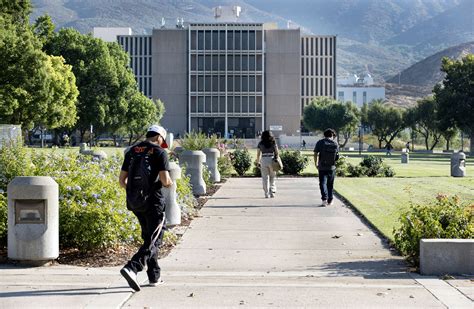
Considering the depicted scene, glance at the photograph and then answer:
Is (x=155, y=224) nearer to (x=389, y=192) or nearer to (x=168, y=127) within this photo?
(x=389, y=192)

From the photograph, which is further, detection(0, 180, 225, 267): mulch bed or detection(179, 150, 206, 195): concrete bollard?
detection(179, 150, 206, 195): concrete bollard

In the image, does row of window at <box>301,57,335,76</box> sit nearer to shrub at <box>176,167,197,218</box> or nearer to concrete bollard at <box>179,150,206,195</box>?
concrete bollard at <box>179,150,206,195</box>

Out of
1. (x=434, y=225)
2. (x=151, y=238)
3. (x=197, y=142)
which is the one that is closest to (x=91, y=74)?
(x=197, y=142)

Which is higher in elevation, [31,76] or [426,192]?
[31,76]

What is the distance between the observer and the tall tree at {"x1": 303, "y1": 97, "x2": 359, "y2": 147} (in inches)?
5182

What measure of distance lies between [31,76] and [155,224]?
52797 mm

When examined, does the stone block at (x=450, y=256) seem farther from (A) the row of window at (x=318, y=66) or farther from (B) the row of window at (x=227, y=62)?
(A) the row of window at (x=318, y=66)

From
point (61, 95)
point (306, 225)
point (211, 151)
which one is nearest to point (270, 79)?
point (61, 95)

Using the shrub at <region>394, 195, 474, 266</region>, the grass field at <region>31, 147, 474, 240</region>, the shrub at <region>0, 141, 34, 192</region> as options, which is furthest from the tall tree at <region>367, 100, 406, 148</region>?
the shrub at <region>394, 195, 474, 266</region>

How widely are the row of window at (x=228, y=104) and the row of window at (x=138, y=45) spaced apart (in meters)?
15.0

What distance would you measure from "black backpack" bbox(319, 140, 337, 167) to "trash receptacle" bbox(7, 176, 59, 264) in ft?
34.2

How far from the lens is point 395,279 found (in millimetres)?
10188

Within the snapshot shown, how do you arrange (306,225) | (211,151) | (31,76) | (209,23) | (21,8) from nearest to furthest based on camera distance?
1. (306,225)
2. (211,151)
3. (31,76)
4. (21,8)
5. (209,23)

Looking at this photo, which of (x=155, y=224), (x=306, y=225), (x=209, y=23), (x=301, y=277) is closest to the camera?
(x=155, y=224)
